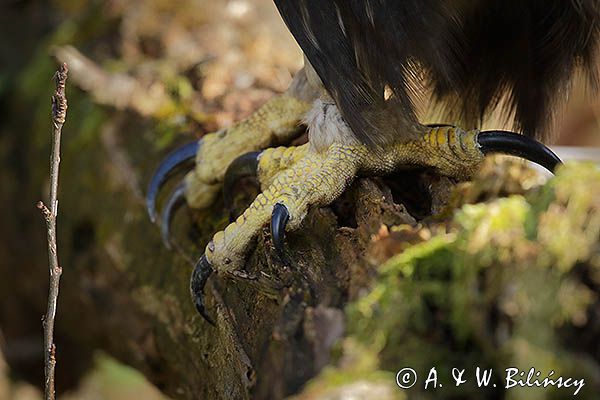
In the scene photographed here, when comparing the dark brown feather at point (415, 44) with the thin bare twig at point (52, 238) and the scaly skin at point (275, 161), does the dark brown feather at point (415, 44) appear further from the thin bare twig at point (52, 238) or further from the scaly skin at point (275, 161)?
the thin bare twig at point (52, 238)

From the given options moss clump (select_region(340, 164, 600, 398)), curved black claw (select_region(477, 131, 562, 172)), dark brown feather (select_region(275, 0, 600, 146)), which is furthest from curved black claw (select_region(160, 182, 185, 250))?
moss clump (select_region(340, 164, 600, 398))

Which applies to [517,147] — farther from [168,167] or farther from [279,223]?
[168,167]

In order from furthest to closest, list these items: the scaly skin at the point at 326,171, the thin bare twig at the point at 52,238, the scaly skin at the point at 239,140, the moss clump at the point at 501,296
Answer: the scaly skin at the point at 239,140, the scaly skin at the point at 326,171, the thin bare twig at the point at 52,238, the moss clump at the point at 501,296

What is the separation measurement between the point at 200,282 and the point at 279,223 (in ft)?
0.85

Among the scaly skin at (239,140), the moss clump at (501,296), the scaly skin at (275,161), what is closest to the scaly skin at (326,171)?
the scaly skin at (275,161)

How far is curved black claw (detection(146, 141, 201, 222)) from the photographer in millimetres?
2100

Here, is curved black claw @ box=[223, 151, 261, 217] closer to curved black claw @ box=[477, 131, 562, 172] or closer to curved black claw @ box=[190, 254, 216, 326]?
curved black claw @ box=[190, 254, 216, 326]

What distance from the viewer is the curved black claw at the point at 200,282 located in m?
1.71

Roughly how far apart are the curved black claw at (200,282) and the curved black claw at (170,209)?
1.18 ft

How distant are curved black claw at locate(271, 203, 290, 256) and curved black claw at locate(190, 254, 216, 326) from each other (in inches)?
8.1

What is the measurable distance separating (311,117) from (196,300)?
474 mm

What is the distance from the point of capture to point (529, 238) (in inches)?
40.1

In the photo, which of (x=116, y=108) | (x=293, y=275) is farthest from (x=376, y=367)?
(x=116, y=108)

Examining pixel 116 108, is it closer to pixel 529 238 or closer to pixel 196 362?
pixel 196 362
